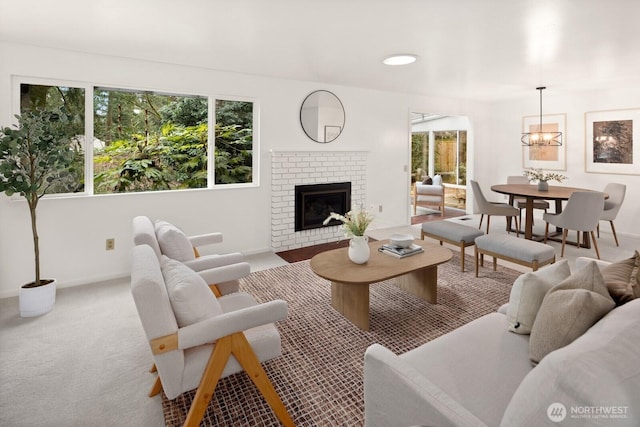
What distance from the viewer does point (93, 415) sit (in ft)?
6.02

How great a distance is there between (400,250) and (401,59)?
2.12m

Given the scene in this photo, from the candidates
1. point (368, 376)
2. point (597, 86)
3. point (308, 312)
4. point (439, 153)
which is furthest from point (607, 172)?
point (368, 376)

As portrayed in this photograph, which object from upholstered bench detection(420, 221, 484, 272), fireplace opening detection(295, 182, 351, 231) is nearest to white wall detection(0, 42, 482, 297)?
fireplace opening detection(295, 182, 351, 231)

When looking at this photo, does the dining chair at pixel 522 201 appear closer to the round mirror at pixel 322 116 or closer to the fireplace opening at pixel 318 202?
the fireplace opening at pixel 318 202

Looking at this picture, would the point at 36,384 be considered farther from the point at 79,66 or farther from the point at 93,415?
the point at 79,66

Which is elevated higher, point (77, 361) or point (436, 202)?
point (436, 202)

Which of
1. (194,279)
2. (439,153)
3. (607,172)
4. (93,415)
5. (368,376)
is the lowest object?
(93,415)

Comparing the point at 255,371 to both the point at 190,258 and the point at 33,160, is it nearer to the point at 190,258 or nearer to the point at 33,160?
the point at 190,258

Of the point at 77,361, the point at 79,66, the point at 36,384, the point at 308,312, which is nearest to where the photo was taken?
the point at 36,384

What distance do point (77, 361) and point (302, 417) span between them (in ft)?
5.31

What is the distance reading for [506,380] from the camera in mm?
1400

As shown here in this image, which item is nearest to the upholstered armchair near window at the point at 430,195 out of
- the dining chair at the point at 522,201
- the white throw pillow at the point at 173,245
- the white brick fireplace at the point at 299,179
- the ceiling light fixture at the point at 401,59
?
the dining chair at the point at 522,201

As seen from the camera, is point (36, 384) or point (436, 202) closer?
point (36, 384)

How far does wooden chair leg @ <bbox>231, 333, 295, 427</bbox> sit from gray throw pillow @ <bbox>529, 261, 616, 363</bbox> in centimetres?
118
